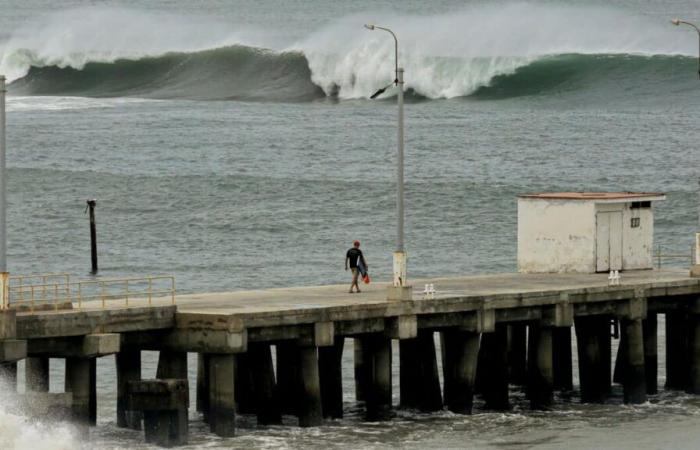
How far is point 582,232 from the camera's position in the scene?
38.1 metres

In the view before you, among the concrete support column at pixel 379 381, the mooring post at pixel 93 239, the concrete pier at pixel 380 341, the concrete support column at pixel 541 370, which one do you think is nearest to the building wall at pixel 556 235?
the concrete pier at pixel 380 341

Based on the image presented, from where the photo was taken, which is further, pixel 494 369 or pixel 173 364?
pixel 494 369

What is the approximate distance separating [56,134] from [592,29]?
34.5 m

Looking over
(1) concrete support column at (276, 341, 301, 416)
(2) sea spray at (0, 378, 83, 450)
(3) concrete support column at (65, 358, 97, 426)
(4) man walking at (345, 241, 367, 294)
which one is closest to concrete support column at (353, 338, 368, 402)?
(4) man walking at (345, 241, 367, 294)

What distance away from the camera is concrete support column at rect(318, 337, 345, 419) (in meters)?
33.3

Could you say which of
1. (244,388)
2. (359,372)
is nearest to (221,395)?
(244,388)

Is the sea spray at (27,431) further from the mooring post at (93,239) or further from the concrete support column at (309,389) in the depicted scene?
the mooring post at (93,239)

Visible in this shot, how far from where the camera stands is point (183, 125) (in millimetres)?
86938

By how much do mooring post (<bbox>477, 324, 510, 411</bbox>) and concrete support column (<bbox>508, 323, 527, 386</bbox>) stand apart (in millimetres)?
1529

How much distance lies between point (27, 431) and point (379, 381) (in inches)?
269

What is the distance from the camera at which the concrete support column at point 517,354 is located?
37.4 metres

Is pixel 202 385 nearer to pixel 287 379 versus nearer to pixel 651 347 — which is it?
pixel 287 379

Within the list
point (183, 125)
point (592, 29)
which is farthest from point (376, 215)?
point (592, 29)

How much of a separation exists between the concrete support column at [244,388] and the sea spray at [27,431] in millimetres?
4877
